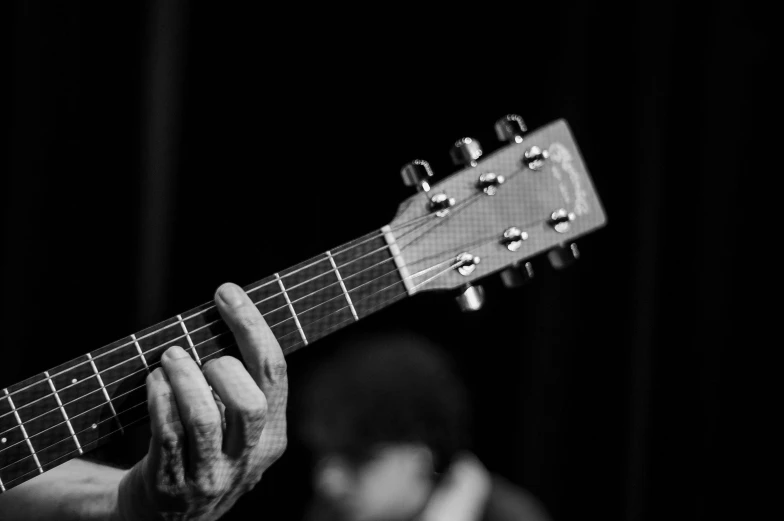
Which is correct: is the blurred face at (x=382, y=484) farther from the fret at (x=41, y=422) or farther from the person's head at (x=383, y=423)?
the fret at (x=41, y=422)

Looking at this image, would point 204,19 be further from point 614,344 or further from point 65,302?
point 614,344

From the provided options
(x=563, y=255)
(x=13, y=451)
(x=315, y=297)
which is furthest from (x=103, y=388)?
(x=563, y=255)

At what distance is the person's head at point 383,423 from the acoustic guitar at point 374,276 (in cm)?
65

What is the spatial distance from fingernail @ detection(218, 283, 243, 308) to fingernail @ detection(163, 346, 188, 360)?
0.06m

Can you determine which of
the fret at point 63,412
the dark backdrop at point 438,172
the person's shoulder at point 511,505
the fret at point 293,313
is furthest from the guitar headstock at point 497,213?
the person's shoulder at point 511,505

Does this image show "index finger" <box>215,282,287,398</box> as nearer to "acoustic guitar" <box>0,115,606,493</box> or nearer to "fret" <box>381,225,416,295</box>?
"acoustic guitar" <box>0,115,606,493</box>

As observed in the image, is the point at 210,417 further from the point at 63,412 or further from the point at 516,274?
the point at 516,274

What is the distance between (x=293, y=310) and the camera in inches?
26.0

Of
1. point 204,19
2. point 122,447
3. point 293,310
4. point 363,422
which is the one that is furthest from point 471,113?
point 122,447

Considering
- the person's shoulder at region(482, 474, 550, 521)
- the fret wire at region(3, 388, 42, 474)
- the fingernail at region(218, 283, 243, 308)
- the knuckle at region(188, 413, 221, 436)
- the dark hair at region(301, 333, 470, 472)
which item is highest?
the fingernail at region(218, 283, 243, 308)

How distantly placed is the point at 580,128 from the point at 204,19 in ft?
2.71

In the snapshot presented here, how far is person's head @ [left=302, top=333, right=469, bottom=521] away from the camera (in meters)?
1.23

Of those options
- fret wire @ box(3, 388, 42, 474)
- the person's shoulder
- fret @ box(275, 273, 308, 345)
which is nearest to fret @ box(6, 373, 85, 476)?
fret wire @ box(3, 388, 42, 474)

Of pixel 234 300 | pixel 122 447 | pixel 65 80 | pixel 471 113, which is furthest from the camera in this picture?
pixel 471 113
